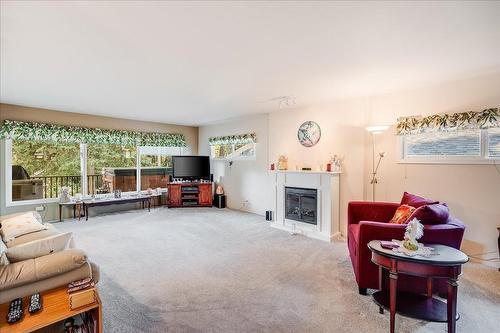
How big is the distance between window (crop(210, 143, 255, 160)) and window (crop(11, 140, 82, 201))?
3423 mm

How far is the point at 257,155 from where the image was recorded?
629cm

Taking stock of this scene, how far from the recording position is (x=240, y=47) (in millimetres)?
2494

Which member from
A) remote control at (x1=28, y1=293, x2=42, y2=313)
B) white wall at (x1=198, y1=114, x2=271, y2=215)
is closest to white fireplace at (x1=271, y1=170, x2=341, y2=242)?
white wall at (x1=198, y1=114, x2=271, y2=215)

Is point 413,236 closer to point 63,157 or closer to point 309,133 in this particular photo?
point 309,133

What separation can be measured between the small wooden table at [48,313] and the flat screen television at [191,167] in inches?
214

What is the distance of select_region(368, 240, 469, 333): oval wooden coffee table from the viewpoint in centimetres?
187

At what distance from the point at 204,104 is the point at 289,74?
7.36 feet

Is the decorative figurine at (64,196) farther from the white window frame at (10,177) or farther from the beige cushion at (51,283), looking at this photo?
the beige cushion at (51,283)

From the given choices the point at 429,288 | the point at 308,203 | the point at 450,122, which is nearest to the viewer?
the point at 429,288

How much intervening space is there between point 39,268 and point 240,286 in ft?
5.78

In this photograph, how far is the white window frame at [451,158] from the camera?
3312 mm

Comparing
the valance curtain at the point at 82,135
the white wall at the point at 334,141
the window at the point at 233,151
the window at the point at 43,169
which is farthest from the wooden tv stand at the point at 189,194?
the white wall at the point at 334,141

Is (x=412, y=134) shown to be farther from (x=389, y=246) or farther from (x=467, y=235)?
(x=389, y=246)

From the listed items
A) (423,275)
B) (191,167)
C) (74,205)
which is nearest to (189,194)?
(191,167)
